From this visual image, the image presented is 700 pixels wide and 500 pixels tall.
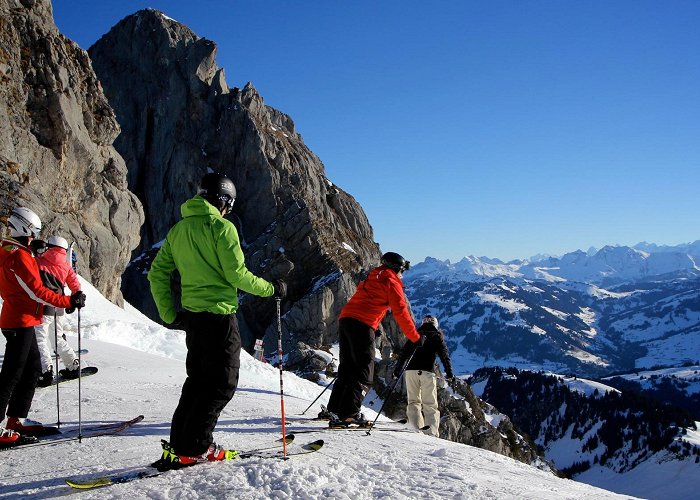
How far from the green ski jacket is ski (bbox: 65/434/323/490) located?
1564 millimetres

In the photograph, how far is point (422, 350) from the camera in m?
11.2

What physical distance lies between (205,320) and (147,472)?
1625 mm

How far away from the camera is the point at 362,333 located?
8.78 metres

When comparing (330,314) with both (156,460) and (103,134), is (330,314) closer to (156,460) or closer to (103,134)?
(103,134)

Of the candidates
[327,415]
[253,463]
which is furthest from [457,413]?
[253,463]

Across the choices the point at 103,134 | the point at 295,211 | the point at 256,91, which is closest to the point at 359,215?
the point at 295,211

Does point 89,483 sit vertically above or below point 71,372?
below

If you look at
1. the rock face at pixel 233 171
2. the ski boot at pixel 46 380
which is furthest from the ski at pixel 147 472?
the rock face at pixel 233 171

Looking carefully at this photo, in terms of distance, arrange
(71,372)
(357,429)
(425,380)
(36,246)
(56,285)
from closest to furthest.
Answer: (36,246) → (56,285) → (357,429) → (71,372) → (425,380)

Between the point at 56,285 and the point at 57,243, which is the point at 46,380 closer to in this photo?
the point at 56,285

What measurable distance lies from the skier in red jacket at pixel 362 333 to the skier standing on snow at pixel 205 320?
357cm

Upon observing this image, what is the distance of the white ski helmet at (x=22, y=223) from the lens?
21.1 ft

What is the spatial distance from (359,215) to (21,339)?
98462mm

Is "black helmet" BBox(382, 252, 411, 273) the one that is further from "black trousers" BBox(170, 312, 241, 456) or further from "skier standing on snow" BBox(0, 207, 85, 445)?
"skier standing on snow" BBox(0, 207, 85, 445)
